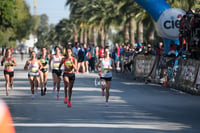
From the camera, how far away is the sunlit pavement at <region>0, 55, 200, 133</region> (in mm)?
10227

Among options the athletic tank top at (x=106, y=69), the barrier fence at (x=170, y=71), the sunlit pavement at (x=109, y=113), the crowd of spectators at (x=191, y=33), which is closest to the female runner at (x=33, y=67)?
the sunlit pavement at (x=109, y=113)

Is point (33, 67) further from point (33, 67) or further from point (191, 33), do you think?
point (191, 33)

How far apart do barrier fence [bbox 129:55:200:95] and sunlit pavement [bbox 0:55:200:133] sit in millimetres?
595

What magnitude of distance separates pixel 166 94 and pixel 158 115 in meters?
6.43

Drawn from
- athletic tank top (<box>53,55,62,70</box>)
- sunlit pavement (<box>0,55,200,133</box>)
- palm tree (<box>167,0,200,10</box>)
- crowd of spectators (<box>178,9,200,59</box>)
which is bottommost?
sunlit pavement (<box>0,55,200,133</box>)

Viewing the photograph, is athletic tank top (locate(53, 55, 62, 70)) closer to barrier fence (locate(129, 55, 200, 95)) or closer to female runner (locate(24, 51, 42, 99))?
female runner (locate(24, 51, 42, 99))

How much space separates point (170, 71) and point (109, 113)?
9.47m

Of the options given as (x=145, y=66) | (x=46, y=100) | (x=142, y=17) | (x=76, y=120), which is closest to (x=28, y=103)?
(x=46, y=100)

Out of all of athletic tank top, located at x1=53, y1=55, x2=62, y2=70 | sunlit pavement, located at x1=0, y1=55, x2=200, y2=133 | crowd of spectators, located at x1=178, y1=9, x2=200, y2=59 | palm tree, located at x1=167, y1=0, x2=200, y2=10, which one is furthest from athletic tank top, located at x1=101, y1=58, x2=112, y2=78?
palm tree, located at x1=167, y1=0, x2=200, y2=10

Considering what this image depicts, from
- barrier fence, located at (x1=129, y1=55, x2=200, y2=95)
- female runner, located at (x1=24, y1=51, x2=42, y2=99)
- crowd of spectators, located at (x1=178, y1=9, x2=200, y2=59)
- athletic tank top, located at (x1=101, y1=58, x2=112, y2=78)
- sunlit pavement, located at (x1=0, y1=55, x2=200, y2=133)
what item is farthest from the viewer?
crowd of spectators, located at (x1=178, y1=9, x2=200, y2=59)

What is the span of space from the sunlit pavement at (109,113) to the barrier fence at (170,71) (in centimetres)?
59

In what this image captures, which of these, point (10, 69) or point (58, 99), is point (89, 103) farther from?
point (10, 69)

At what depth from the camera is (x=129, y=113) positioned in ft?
Answer: 42.2

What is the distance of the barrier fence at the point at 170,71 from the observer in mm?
18641
